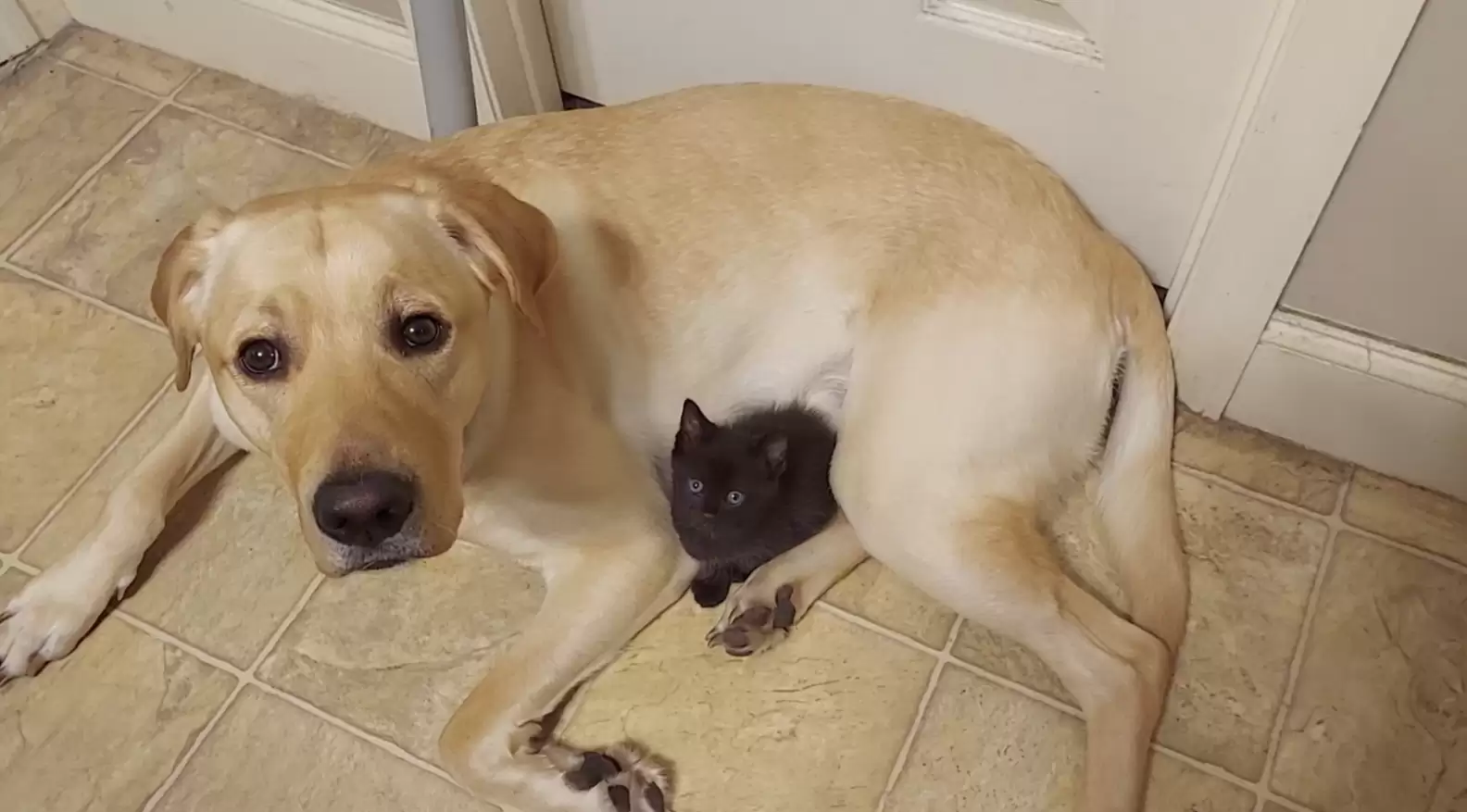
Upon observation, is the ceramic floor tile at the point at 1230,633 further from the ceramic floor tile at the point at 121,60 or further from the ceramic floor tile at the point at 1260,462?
the ceramic floor tile at the point at 121,60

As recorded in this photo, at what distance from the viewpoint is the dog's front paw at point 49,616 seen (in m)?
1.88

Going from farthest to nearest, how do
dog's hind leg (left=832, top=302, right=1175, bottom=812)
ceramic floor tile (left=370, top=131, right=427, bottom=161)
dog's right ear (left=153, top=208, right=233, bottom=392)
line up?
ceramic floor tile (left=370, top=131, right=427, bottom=161) → dog's hind leg (left=832, top=302, right=1175, bottom=812) → dog's right ear (left=153, top=208, right=233, bottom=392)

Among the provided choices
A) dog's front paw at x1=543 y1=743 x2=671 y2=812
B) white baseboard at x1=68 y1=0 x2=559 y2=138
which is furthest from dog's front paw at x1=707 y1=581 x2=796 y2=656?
white baseboard at x1=68 y1=0 x2=559 y2=138

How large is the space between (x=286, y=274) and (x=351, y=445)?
22cm

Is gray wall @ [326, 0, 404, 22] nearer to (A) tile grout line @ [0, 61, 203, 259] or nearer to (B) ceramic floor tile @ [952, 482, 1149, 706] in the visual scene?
(A) tile grout line @ [0, 61, 203, 259]

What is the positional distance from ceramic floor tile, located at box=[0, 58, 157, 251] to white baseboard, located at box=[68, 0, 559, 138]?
0.49ft

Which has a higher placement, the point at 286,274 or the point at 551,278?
the point at 286,274

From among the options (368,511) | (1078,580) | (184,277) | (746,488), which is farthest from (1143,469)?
(184,277)

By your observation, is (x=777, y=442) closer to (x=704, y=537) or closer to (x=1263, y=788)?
(x=704, y=537)

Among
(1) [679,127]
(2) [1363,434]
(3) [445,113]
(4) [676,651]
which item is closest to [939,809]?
(4) [676,651]

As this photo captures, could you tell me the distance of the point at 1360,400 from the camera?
1.93 meters

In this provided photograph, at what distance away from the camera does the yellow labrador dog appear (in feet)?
5.58

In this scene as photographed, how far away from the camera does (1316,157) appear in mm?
1650

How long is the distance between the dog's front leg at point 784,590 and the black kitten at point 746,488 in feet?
0.12
